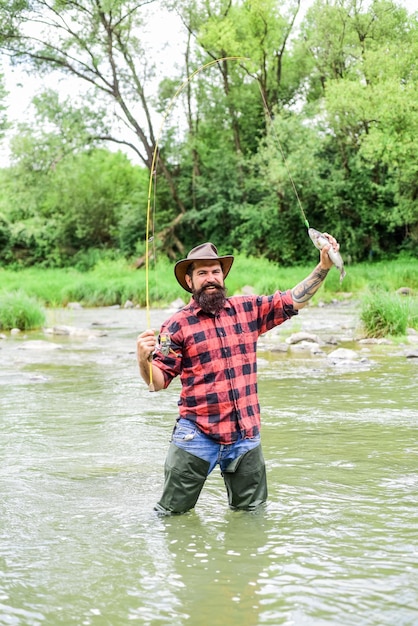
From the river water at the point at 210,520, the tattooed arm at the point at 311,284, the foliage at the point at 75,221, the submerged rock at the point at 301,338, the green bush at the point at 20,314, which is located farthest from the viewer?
the foliage at the point at 75,221

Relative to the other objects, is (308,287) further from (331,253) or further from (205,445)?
(205,445)

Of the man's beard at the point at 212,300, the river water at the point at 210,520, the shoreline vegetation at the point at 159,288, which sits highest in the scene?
the man's beard at the point at 212,300

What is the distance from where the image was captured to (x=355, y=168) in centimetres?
3247

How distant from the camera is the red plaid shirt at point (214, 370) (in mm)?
4086

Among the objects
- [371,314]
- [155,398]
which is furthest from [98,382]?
[371,314]

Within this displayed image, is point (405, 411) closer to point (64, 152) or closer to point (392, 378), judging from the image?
point (392, 378)

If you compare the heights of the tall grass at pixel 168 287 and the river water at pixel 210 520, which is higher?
the tall grass at pixel 168 287

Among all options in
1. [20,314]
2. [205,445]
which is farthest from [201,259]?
[20,314]

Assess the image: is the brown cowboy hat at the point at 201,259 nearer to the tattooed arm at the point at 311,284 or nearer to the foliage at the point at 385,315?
the tattooed arm at the point at 311,284

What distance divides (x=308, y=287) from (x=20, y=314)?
492 inches

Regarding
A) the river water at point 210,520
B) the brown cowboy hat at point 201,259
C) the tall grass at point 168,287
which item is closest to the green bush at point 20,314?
the tall grass at point 168,287

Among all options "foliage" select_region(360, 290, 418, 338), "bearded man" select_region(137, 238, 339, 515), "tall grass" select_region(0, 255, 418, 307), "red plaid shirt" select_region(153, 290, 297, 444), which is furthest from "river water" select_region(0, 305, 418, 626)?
"tall grass" select_region(0, 255, 418, 307)

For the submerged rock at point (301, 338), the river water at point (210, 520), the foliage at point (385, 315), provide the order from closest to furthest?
the river water at point (210, 520)
the foliage at point (385, 315)
the submerged rock at point (301, 338)

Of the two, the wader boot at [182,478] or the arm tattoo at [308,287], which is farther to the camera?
the arm tattoo at [308,287]
